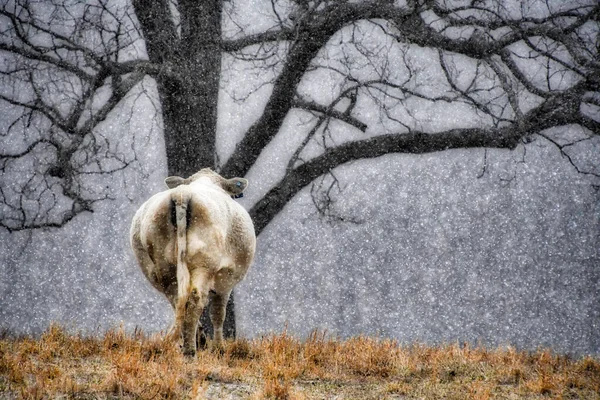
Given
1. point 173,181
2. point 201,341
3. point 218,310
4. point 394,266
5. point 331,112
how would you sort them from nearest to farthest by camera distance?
point 201,341 < point 218,310 < point 173,181 < point 331,112 < point 394,266

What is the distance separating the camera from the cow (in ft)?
19.6

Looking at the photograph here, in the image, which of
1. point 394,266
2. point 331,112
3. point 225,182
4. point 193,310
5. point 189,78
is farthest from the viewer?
point 394,266

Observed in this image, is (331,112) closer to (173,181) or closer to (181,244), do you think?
(173,181)

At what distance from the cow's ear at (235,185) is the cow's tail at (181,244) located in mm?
1565

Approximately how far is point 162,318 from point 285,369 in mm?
34244

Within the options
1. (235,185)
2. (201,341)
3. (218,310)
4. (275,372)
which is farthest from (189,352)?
(235,185)

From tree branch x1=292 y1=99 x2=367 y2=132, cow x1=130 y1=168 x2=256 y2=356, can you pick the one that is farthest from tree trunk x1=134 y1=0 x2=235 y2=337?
cow x1=130 y1=168 x2=256 y2=356

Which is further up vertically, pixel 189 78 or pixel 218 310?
pixel 189 78

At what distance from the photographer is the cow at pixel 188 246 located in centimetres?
597

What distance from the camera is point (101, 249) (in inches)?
1617

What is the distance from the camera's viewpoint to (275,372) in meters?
5.08

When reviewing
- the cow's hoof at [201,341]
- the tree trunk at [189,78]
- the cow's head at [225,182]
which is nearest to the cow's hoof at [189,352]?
the cow's hoof at [201,341]

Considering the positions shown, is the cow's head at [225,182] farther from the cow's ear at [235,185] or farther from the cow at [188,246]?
the cow at [188,246]

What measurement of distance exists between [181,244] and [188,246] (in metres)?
0.08
